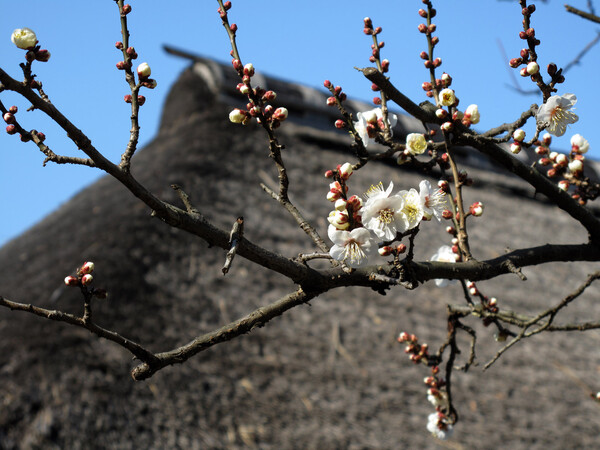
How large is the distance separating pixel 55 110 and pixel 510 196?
16.4ft

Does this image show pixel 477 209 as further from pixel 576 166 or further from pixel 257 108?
pixel 257 108

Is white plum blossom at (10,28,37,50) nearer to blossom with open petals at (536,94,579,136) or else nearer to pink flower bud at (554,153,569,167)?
blossom with open petals at (536,94,579,136)

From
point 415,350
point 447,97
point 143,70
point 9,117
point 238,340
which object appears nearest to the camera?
point 9,117

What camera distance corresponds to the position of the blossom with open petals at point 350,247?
0.95m

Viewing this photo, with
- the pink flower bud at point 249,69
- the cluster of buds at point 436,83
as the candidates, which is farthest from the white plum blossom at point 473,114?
the pink flower bud at point 249,69

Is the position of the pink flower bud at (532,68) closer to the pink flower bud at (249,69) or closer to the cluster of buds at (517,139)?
the cluster of buds at (517,139)

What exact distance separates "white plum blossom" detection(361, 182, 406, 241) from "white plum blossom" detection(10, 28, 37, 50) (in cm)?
56

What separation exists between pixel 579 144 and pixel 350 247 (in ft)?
2.34

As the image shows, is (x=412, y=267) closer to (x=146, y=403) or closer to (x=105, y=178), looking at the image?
(x=146, y=403)

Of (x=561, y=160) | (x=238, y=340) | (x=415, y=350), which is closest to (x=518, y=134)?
(x=561, y=160)

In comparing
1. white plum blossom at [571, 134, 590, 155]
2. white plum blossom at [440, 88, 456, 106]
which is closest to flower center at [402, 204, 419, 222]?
white plum blossom at [440, 88, 456, 106]

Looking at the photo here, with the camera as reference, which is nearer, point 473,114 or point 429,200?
point 429,200

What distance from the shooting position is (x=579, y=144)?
1.36m

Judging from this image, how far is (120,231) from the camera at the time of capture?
3.29 m
